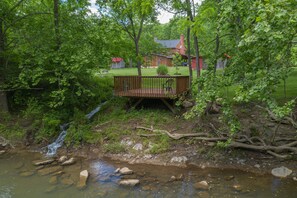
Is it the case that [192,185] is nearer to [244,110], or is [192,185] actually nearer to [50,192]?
[50,192]

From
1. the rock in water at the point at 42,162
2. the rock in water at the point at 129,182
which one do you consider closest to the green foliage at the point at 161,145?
the rock in water at the point at 129,182

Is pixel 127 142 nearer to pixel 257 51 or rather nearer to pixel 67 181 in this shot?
pixel 67 181

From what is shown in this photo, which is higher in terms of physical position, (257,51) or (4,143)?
(257,51)

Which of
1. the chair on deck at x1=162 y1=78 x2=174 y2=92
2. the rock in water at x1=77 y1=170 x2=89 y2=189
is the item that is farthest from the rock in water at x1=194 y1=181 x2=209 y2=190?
the chair on deck at x1=162 y1=78 x2=174 y2=92

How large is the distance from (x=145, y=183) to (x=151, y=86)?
513 centimetres

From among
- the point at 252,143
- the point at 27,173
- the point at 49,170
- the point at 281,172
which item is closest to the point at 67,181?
the point at 49,170

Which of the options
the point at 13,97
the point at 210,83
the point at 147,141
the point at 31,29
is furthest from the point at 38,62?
the point at 210,83

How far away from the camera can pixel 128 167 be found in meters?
7.76

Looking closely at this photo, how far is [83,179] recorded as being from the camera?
→ 692 centimetres

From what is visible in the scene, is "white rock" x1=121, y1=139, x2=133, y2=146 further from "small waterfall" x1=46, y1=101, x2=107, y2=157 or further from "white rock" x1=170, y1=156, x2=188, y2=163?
"small waterfall" x1=46, y1=101, x2=107, y2=157

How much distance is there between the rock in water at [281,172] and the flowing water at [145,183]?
0.64 ft

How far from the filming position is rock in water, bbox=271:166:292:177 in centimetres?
679

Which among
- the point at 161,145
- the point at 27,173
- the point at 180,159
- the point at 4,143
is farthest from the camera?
the point at 4,143

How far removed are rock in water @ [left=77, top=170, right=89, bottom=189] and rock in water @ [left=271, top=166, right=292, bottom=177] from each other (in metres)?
5.24
